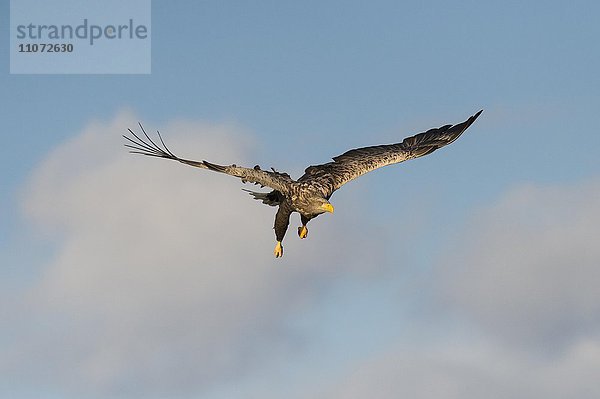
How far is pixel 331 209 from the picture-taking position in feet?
131

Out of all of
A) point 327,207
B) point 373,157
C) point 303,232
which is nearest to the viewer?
point 327,207

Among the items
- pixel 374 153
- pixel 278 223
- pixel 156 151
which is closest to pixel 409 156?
pixel 374 153

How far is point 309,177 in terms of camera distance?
139ft

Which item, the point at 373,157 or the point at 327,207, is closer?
the point at 327,207

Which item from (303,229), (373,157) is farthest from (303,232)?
(373,157)

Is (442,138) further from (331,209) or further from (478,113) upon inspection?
(331,209)

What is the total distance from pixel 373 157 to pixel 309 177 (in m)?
5.40

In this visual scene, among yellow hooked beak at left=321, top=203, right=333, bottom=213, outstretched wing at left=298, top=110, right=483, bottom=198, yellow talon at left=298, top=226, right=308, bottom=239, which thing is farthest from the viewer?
outstretched wing at left=298, top=110, right=483, bottom=198

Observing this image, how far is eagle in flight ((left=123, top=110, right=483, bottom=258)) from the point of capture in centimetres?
4016

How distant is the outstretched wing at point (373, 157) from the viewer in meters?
42.9

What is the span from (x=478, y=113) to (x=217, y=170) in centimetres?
1567

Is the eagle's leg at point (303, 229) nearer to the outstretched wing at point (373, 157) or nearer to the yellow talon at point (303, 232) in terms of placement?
the yellow talon at point (303, 232)

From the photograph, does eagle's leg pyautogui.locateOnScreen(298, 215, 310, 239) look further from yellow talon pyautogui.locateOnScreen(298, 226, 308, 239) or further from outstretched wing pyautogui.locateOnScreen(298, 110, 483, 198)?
outstretched wing pyautogui.locateOnScreen(298, 110, 483, 198)

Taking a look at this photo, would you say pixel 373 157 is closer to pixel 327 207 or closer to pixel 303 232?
pixel 303 232
